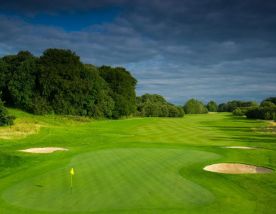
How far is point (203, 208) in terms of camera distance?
42.2ft

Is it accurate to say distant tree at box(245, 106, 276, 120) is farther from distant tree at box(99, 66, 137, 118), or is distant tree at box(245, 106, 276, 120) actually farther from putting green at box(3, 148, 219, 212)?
putting green at box(3, 148, 219, 212)

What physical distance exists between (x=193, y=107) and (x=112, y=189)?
159 m

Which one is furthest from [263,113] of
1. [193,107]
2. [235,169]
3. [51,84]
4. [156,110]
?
[235,169]

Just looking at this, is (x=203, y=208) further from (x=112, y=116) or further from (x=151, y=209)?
(x=112, y=116)

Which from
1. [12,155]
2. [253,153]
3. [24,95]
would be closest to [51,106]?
[24,95]

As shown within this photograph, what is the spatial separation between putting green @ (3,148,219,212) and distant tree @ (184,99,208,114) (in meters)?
151

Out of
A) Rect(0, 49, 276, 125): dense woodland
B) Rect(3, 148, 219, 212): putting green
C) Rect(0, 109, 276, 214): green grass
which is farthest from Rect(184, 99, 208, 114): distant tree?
Rect(3, 148, 219, 212): putting green

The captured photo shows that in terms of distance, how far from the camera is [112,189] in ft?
49.3

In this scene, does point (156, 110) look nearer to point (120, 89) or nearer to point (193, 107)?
point (120, 89)

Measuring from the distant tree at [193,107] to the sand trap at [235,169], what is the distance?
148710mm

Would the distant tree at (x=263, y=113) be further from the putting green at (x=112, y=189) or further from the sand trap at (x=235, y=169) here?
the putting green at (x=112, y=189)

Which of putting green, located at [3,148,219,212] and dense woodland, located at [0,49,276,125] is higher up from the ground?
dense woodland, located at [0,49,276,125]

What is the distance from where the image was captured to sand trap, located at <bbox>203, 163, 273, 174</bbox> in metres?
21.4

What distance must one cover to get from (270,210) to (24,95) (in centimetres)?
5930
